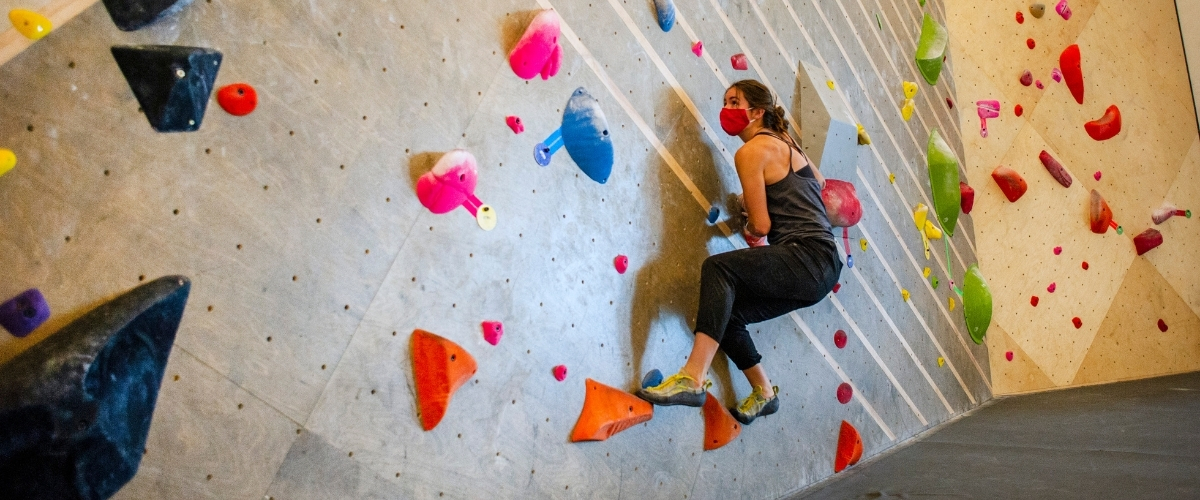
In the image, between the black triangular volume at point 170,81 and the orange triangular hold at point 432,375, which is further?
the orange triangular hold at point 432,375

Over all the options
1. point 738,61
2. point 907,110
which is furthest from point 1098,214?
point 738,61

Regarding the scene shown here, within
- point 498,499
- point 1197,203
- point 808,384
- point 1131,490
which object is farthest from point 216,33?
point 1197,203

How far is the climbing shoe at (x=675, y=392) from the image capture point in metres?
2.26

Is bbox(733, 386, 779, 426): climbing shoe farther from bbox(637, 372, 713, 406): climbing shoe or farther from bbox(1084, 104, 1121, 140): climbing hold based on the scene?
bbox(1084, 104, 1121, 140): climbing hold

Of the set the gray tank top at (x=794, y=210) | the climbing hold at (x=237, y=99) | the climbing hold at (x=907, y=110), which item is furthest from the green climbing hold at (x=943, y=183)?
the climbing hold at (x=237, y=99)

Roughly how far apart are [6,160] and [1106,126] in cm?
527

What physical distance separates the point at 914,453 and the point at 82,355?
265cm

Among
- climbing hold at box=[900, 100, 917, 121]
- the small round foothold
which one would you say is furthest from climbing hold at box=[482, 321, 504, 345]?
climbing hold at box=[900, 100, 917, 121]

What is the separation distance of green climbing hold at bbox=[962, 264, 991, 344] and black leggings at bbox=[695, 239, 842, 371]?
6.41ft

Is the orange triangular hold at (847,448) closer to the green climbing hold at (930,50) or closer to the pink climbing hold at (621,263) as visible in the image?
the pink climbing hold at (621,263)

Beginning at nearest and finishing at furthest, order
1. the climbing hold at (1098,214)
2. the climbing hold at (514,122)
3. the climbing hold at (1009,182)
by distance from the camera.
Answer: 1. the climbing hold at (514,122)
2. the climbing hold at (1009,182)
3. the climbing hold at (1098,214)

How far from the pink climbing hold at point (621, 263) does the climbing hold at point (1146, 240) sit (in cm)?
403

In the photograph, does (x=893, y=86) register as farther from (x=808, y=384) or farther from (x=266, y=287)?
(x=266, y=287)

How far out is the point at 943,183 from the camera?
4098 millimetres
